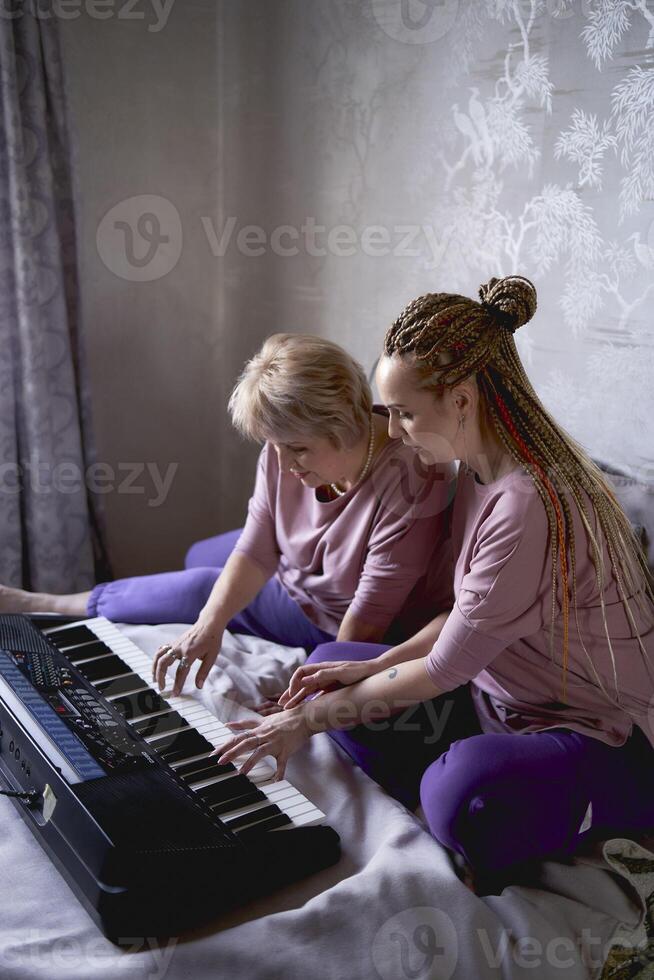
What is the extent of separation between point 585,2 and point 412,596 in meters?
1.26

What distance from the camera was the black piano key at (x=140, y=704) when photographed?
1.69 m

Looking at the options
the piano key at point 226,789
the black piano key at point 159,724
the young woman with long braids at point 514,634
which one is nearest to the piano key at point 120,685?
the black piano key at point 159,724

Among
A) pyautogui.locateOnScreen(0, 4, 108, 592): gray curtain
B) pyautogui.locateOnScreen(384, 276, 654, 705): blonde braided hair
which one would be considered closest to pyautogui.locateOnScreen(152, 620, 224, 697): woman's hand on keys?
pyautogui.locateOnScreen(384, 276, 654, 705): blonde braided hair

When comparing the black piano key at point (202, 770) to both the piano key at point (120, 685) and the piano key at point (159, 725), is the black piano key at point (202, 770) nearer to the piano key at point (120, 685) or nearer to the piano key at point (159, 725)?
the piano key at point (159, 725)

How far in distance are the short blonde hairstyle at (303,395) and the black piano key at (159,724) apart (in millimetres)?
567

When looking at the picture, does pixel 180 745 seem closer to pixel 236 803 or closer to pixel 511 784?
pixel 236 803

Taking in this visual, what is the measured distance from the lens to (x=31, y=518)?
2793 mm

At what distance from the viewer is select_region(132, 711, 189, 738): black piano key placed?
1626mm

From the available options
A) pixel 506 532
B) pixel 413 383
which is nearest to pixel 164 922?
pixel 506 532

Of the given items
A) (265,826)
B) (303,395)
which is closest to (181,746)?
(265,826)

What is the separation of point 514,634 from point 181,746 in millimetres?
589

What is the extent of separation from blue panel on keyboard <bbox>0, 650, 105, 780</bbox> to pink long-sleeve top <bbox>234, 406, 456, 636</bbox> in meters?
0.63

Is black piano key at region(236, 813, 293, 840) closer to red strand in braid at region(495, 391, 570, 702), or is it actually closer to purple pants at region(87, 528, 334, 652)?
red strand in braid at region(495, 391, 570, 702)

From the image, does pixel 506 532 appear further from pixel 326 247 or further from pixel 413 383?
pixel 326 247
